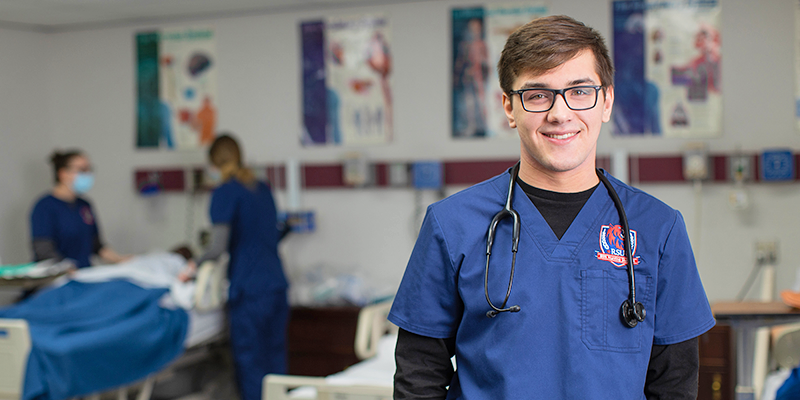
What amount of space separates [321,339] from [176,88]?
6.23 feet

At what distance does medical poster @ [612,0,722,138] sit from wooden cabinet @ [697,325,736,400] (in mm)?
1054

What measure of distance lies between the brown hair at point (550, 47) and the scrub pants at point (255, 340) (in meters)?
2.52


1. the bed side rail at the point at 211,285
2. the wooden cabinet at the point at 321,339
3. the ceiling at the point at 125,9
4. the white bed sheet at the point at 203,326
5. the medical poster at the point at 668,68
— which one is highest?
the ceiling at the point at 125,9

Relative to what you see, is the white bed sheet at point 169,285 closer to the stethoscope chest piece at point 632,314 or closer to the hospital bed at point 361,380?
the hospital bed at point 361,380

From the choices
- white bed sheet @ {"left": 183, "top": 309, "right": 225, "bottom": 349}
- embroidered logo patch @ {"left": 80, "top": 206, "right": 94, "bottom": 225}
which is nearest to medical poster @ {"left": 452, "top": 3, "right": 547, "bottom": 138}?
white bed sheet @ {"left": 183, "top": 309, "right": 225, "bottom": 349}

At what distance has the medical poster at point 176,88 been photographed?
4.34 m

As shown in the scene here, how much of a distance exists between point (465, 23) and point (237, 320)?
2061mm

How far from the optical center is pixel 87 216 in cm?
400

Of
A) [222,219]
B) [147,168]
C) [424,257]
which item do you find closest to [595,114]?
[424,257]

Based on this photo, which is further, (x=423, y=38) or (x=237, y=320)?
(x=423, y=38)

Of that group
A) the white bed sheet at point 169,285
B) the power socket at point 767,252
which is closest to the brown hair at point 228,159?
the white bed sheet at point 169,285

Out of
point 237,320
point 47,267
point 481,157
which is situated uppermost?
point 481,157

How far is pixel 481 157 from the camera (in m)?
3.91

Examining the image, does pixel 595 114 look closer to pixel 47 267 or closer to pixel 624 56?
pixel 624 56
